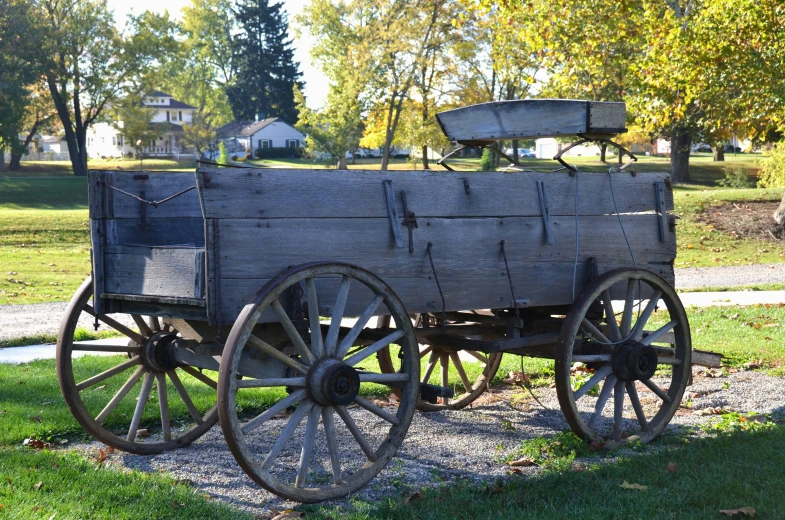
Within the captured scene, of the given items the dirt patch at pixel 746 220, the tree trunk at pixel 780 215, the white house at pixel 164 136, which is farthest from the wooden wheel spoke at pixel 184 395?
the white house at pixel 164 136

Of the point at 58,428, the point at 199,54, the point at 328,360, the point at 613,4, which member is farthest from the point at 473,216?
the point at 199,54

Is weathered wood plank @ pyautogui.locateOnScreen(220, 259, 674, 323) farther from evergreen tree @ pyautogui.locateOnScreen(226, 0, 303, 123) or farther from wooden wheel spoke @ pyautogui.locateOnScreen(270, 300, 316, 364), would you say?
evergreen tree @ pyautogui.locateOnScreen(226, 0, 303, 123)

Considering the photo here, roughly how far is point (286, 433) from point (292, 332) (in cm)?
49

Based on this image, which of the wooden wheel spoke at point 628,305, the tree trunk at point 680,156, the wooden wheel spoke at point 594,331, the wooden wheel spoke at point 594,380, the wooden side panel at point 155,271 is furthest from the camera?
the tree trunk at point 680,156

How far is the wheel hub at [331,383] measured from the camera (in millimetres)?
4535

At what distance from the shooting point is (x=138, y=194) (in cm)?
553

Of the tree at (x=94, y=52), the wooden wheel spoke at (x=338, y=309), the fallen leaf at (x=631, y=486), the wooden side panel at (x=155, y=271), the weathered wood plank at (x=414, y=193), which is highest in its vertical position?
the tree at (x=94, y=52)

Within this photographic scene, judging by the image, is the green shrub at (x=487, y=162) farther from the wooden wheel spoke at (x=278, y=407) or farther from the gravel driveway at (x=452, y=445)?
the wooden wheel spoke at (x=278, y=407)

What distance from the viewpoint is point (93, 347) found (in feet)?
18.2

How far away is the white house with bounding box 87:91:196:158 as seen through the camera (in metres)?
82.6

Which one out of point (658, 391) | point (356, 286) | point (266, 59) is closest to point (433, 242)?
point (356, 286)

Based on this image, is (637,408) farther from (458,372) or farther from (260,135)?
(260,135)

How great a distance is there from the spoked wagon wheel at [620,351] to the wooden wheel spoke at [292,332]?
1.56 m

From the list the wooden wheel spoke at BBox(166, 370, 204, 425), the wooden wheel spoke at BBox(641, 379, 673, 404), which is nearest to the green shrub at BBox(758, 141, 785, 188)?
the wooden wheel spoke at BBox(641, 379, 673, 404)
